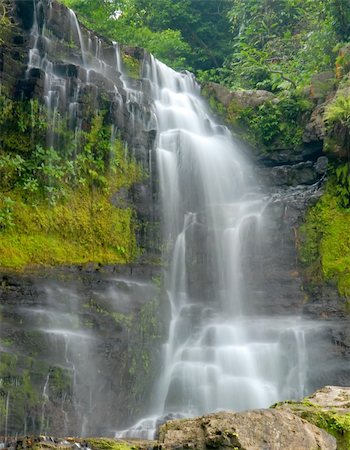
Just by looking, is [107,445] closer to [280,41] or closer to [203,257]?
[203,257]

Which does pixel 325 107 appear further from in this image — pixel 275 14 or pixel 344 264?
pixel 275 14

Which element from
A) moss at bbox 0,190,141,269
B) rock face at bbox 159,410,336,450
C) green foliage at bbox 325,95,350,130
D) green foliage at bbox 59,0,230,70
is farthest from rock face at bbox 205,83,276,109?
rock face at bbox 159,410,336,450

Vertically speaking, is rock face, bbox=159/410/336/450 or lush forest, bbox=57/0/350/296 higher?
lush forest, bbox=57/0/350/296

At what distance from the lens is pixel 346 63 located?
1373cm

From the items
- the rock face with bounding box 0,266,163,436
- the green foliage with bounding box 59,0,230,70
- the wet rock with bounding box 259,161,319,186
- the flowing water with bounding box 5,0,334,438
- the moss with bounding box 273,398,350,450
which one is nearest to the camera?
the moss with bounding box 273,398,350,450

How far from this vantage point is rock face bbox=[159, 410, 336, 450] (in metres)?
4.45

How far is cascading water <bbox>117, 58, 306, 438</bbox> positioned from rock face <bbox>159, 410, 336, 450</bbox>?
3873 millimetres

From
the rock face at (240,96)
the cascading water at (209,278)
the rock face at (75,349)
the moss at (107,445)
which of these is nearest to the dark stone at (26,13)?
the cascading water at (209,278)

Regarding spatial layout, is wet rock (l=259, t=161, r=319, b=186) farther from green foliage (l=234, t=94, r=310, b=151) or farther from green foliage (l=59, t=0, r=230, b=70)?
green foliage (l=59, t=0, r=230, b=70)

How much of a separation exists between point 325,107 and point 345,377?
650cm

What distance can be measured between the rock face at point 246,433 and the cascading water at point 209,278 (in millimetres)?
3873

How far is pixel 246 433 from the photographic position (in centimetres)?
451

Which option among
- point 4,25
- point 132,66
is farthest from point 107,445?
point 132,66

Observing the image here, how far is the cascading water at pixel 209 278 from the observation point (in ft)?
31.8
